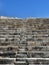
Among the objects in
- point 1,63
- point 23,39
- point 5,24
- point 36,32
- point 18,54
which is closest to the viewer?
point 1,63

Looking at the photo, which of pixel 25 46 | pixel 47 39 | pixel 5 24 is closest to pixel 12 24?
pixel 5 24

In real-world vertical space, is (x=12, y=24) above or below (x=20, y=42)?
above

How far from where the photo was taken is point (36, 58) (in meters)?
4.39

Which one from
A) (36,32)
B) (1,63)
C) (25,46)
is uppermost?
(36,32)

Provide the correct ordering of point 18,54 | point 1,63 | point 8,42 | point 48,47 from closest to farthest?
1. point 1,63
2. point 18,54
3. point 48,47
4. point 8,42

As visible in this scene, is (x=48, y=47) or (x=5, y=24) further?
(x=5, y=24)

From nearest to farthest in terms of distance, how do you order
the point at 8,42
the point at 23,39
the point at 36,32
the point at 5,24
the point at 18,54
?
the point at 18,54, the point at 8,42, the point at 23,39, the point at 36,32, the point at 5,24

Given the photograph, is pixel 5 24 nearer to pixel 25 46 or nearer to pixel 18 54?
pixel 25 46

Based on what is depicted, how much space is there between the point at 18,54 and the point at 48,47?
723 mm

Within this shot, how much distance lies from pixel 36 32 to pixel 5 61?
281cm

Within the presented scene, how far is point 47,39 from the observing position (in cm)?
598

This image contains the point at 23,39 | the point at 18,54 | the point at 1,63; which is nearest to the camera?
the point at 1,63

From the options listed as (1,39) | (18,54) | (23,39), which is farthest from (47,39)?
(18,54)

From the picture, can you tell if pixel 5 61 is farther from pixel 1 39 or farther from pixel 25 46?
pixel 1 39
